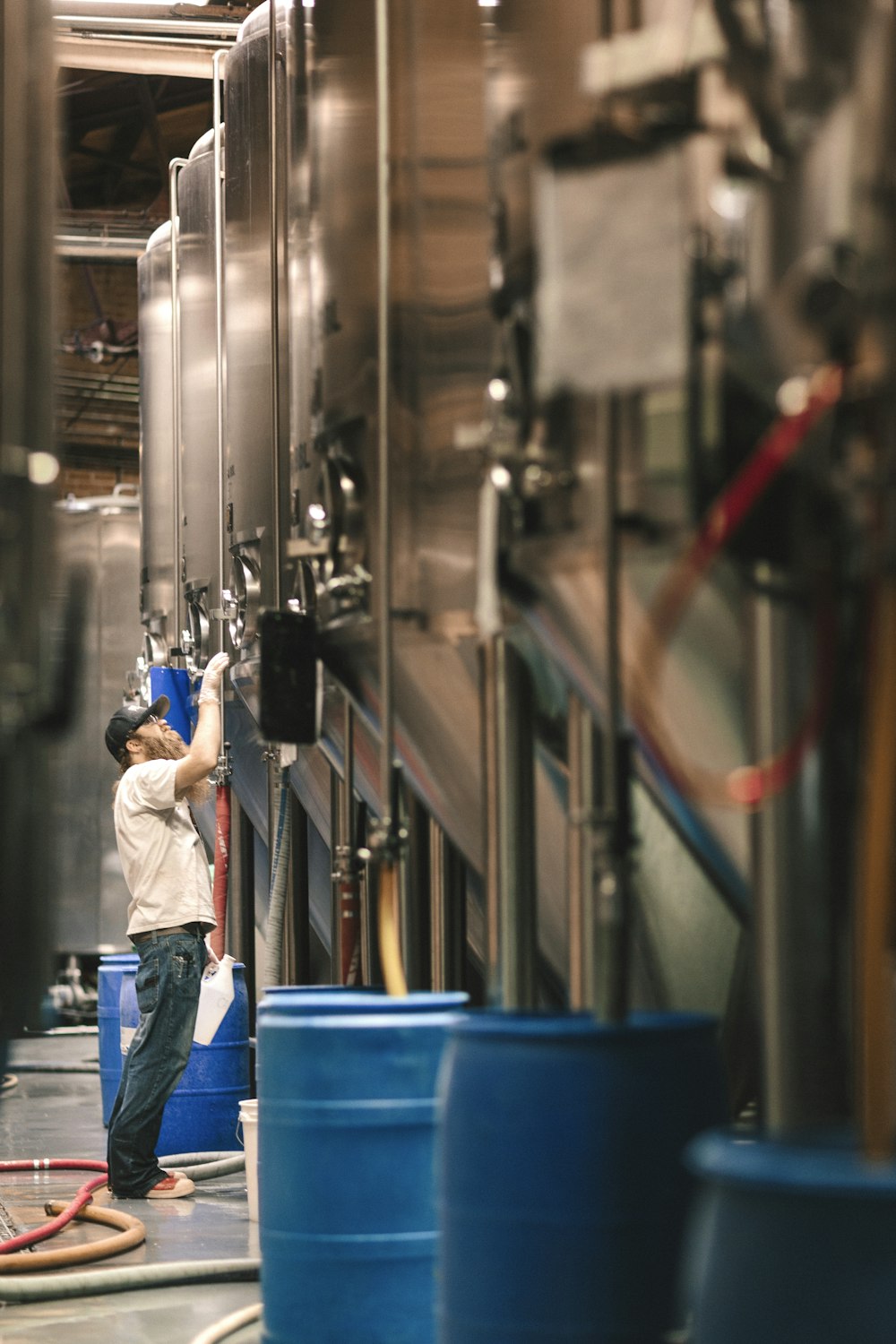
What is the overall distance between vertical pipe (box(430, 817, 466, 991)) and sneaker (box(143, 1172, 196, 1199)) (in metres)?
1.67

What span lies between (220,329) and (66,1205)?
2646 millimetres

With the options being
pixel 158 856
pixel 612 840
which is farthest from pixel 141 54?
pixel 612 840

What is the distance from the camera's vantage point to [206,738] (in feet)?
16.1

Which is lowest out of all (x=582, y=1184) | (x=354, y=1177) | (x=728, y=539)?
(x=354, y=1177)

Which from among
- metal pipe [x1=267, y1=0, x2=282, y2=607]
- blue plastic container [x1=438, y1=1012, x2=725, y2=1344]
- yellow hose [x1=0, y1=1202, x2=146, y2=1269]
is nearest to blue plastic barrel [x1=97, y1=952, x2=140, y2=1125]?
yellow hose [x1=0, y1=1202, x2=146, y2=1269]

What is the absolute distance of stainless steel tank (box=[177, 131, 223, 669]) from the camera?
600 cm

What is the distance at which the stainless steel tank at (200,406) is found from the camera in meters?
6.00

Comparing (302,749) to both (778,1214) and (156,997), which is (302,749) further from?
(778,1214)

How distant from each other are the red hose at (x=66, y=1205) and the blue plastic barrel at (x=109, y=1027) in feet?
1.16

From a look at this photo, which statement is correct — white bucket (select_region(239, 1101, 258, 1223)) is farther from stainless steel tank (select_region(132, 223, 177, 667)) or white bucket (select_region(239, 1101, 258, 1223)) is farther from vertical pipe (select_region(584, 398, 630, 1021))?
stainless steel tank (select_region(132, 223, 177, 667))

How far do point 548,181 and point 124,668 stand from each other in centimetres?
837

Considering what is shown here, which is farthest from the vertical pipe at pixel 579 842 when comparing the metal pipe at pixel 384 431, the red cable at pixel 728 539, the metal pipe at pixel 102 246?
the metal pipe at pixel 102 246

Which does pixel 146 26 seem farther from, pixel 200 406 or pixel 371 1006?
pixel 371 1006

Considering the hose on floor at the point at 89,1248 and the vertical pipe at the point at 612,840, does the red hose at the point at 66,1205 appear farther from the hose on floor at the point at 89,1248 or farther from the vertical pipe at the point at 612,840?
the vertical pipe at the point at 612,840
